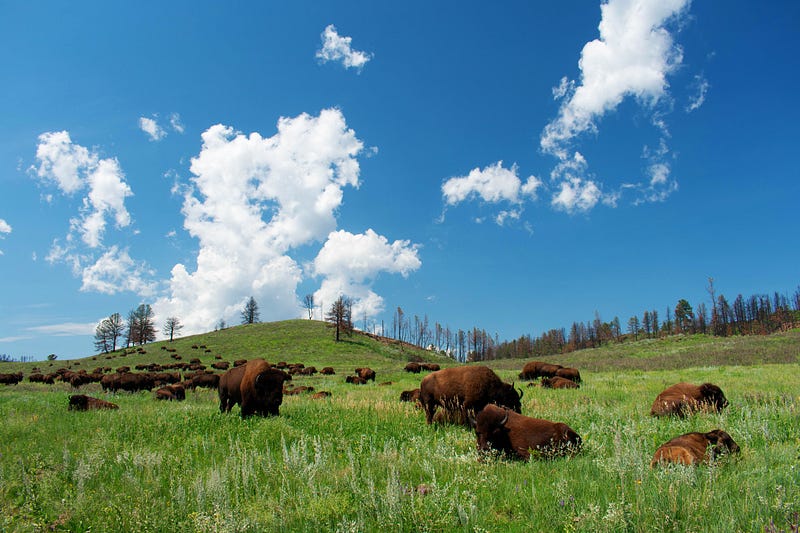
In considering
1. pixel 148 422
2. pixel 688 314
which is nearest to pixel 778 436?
pixel 148 422

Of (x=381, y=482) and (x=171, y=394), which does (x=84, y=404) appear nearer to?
(x=171, y=394)

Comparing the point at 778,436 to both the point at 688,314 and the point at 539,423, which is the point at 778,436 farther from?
the point at 688,314

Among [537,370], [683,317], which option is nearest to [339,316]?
[537,370]

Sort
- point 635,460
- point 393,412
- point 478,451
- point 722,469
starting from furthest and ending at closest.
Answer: point 393,412
point 478,451
point 722,469
point 635,460

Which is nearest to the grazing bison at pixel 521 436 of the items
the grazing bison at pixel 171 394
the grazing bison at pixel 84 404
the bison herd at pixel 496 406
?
the bison herd at pixel 496 406

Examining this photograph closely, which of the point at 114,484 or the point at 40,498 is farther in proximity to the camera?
the point at 114,484

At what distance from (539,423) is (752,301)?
176 meters

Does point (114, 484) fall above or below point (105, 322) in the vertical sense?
below

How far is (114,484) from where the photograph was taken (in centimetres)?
601

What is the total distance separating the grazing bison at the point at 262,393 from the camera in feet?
41.5

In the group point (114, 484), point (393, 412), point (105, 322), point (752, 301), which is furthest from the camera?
point (752, 301)

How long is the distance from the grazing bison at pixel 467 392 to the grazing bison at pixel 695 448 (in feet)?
14.7

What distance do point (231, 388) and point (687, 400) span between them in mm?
14164

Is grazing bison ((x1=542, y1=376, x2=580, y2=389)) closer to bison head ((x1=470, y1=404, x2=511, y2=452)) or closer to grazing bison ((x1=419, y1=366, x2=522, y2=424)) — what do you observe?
grazing bison ((x1=419, y1=366, x2=522, y2=424))
